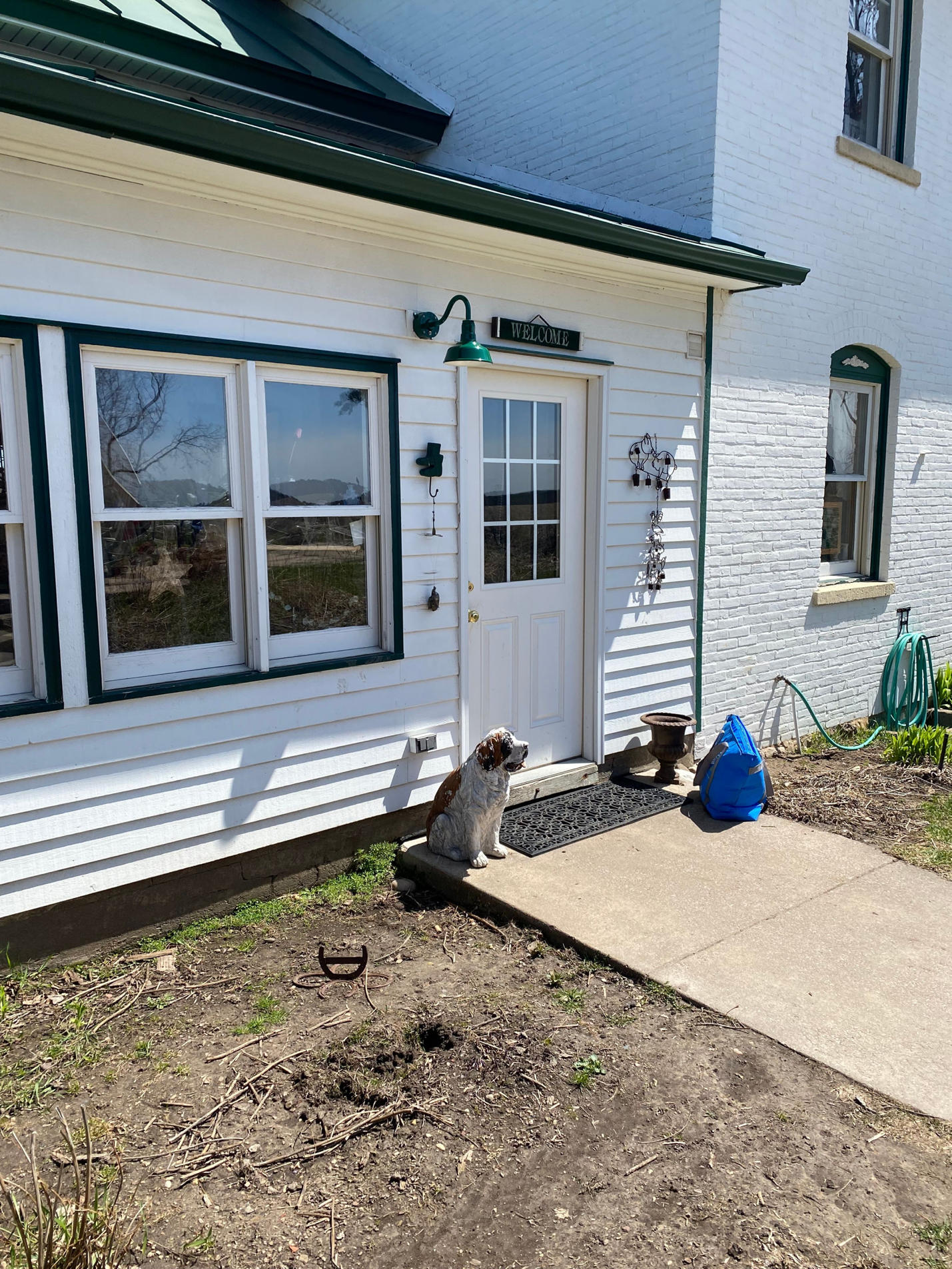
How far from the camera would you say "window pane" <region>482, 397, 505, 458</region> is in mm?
5453

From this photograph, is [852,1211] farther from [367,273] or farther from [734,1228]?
[367,273]

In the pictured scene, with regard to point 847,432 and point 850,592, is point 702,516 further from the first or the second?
point 847,432

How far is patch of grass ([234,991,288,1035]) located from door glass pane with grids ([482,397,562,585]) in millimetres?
2686

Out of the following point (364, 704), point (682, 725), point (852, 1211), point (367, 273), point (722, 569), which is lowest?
point (852, 1211)

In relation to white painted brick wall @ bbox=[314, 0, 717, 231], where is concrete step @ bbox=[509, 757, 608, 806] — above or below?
below

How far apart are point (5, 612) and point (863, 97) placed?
7.87m

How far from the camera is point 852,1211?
8.79 feet

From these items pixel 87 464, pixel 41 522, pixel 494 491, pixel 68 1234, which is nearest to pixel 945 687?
pixel 494 491

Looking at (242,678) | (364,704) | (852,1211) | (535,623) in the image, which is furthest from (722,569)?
(852,1211)

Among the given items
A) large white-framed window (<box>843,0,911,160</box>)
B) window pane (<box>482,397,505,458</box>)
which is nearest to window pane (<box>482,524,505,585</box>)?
window pane (<box>482,397,505,458</box>)

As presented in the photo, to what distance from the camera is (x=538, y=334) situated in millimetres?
5406

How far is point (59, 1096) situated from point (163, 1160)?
56 centimetres

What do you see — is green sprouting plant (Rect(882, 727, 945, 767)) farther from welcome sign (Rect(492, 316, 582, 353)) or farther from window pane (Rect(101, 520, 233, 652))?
window pane (Rect(101, 520, 233, 652))

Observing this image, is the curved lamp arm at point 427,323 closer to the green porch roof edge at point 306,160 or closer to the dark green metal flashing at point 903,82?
the green porch roof edge at point 306,160
